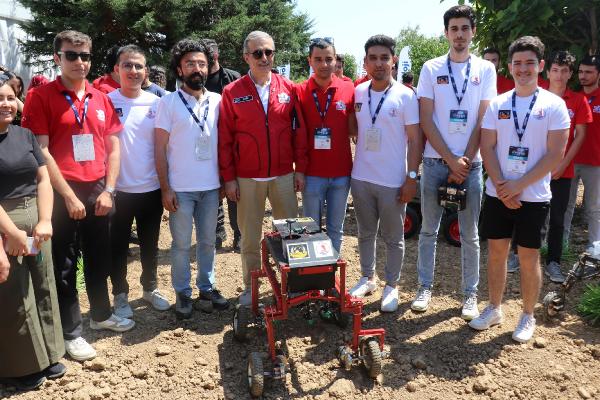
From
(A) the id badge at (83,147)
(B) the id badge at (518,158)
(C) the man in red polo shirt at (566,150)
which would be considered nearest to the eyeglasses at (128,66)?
(A) the id badge at (83,147)

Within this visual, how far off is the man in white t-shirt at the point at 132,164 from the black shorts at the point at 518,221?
2658 mm

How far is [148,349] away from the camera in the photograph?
12.0 feet

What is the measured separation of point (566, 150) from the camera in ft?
15.1

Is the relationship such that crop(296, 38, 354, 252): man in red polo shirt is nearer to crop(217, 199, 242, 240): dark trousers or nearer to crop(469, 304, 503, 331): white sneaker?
crop(469, 304, 503, 331): white sneaker

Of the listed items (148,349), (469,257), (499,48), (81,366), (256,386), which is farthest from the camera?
(499,48)

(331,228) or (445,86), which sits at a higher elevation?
(445,86)

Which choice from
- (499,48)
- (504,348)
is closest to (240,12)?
(499,48)

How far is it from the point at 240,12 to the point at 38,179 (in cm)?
1682

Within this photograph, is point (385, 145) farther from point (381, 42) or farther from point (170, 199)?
point (170, 199)

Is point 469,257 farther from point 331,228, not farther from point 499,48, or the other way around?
point 499,48

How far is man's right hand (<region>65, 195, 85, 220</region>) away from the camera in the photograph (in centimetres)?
326

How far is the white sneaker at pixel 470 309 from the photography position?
3984mm

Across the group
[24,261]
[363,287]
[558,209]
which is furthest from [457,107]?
[24,261]

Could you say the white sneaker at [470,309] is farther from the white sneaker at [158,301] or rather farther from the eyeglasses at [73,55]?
the eyeglasses at [73,55]
